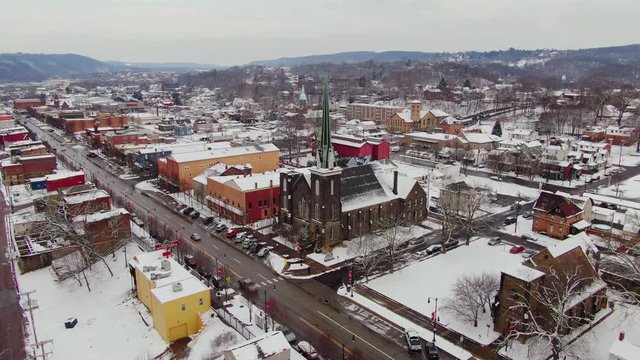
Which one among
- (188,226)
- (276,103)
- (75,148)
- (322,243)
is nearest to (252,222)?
(188,226)

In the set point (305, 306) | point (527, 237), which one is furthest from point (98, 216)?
point (527, 237)

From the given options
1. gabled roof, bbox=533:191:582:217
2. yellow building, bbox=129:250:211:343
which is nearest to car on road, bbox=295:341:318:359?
yellow building, bbox=129:250:211:343

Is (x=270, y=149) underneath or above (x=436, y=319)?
above

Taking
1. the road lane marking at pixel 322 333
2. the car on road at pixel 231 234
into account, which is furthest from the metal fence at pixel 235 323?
the car on road at pixel 231 234

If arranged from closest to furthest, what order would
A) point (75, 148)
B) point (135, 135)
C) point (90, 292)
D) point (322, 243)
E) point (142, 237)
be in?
point (90, 292), point (322, 243), point (142, 237), point (135, 135), point (75, 148)

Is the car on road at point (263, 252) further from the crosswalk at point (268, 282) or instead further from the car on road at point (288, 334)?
the car on road at point (288, 334)

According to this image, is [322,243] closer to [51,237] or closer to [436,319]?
[436,319]
